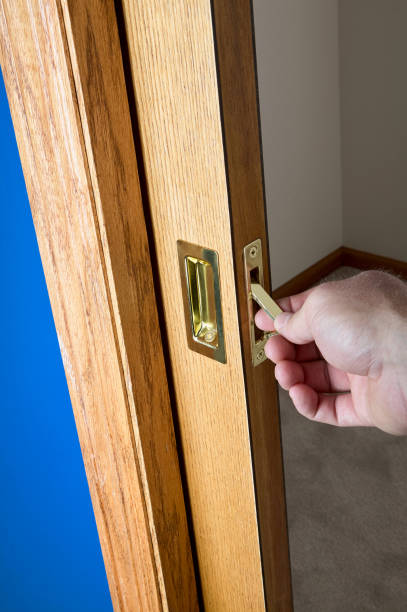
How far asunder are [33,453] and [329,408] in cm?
38

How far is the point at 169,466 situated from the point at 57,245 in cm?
26

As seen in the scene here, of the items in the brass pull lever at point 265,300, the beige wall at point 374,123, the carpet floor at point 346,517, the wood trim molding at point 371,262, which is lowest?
the carpet floor at point 346,517

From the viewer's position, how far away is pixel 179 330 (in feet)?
2.15

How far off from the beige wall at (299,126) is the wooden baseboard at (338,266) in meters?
0.04

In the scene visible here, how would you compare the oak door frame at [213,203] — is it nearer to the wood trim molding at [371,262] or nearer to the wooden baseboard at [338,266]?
the wooden baseboard at [338,266]

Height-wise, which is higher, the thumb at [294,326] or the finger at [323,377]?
the thumb at [294,326]

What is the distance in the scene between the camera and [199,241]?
0.58 m

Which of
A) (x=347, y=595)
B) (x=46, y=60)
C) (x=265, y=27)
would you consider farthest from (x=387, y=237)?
(x=46, y=60)

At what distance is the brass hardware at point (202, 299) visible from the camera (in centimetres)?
58

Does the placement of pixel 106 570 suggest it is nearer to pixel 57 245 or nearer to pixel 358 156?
pixel 57 245

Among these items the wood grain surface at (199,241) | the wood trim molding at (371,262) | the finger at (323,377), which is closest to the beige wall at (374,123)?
the wood trim molding at (371,262)

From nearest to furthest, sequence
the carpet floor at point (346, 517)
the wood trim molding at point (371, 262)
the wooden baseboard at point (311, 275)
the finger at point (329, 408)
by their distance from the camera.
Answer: the finger at point (329, 408), the carpet floor at point (346, 517), the wooden baseboard at point (311, 275), the wood trim molding at point (371, 262)

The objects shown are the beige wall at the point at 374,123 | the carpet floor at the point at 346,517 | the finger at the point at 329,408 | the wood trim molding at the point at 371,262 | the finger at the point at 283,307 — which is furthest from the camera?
the wood trim molding at the point at 371,262

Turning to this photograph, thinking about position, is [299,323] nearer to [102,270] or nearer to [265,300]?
[265,300]
